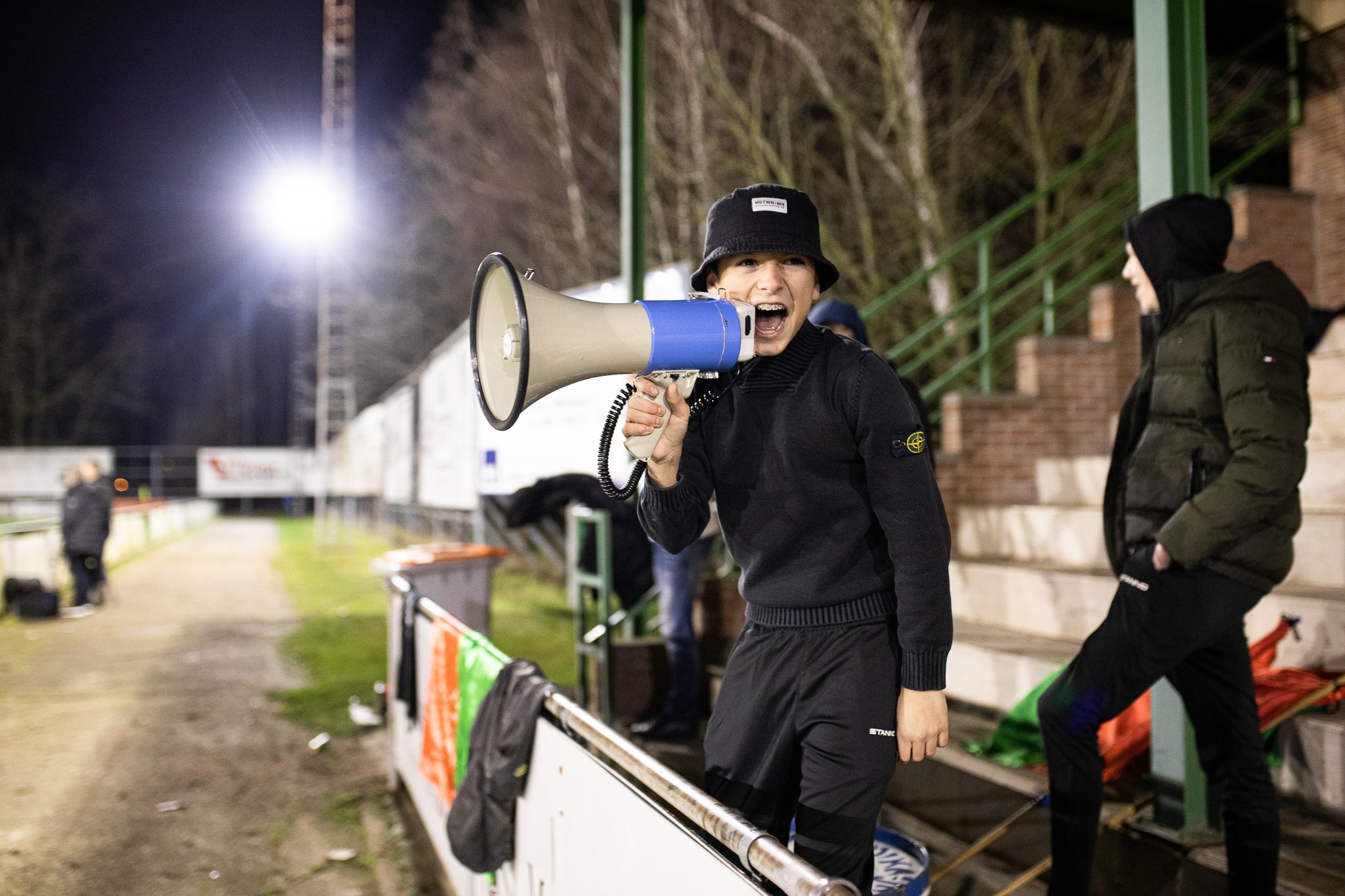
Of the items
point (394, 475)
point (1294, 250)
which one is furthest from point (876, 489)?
point (394, 475)

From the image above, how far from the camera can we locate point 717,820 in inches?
63.9

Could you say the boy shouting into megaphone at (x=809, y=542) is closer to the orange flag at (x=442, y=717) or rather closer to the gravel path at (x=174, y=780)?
the orange flag at (x=442, y=717)

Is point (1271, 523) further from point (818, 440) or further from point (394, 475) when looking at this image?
point (394, 475)

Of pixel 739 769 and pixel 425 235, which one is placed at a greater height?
pixel 425 235

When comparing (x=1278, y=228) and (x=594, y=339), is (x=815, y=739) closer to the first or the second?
(x=594, y=339)

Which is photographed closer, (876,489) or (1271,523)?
(876,489)

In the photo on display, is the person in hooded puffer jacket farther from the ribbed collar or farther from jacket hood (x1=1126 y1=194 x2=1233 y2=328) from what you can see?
the ribbed collar

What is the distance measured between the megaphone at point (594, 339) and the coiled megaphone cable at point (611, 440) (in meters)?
0.11

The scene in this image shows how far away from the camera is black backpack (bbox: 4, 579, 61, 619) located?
11.9 meters

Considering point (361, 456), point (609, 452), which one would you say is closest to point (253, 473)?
point (361, 456)

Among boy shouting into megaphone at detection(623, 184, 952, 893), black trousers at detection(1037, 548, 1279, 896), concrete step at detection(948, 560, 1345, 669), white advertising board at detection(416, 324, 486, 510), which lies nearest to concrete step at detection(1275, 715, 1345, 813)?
concrete step at detection(948, 560, 1345, 669)

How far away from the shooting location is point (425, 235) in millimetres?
24594

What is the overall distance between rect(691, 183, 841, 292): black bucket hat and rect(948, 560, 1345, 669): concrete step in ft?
6.10

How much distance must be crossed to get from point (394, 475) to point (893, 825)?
15.2 m
